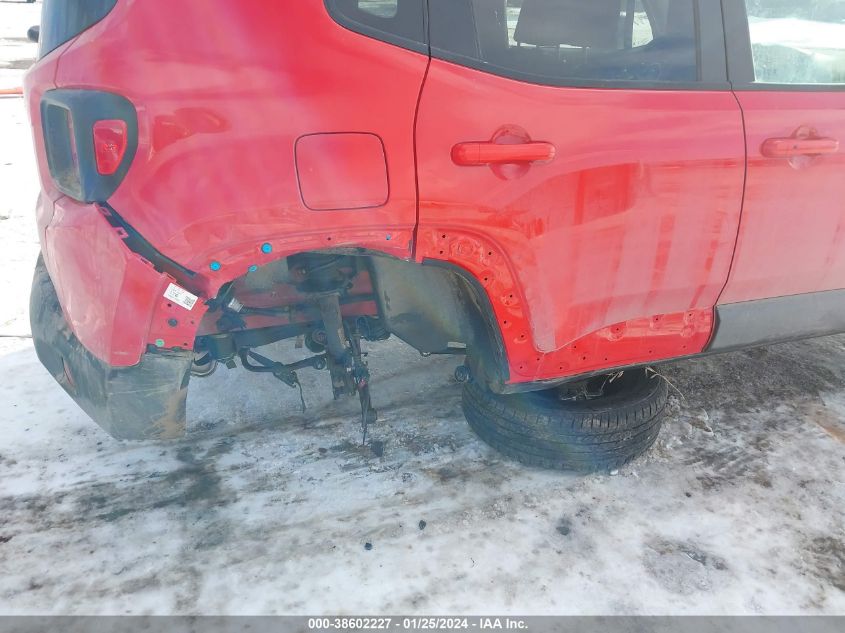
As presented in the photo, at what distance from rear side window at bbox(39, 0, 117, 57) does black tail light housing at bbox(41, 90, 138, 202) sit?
190 mm

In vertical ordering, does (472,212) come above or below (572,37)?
below

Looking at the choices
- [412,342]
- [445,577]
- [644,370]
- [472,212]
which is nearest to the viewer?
[472,212]

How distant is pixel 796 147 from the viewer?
231 centimetres

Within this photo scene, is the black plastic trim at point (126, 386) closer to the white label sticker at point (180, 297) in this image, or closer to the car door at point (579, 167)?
the white label sticker at point (180, 297)

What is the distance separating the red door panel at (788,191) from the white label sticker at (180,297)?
1856 millimetres

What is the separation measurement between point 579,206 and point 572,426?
0.91 m

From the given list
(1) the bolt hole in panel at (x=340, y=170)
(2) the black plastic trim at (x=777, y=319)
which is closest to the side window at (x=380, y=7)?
(1) the bolt hole in panel at (x=340, y=170)

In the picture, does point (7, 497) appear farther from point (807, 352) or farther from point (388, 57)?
point (807, 352)

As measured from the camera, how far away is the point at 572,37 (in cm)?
217

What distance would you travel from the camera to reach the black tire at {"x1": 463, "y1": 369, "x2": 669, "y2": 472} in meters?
2.58

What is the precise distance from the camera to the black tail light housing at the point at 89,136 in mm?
1764

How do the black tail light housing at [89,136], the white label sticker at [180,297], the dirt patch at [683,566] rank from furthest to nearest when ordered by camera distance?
the dirt patch at [683,566] → the white label sticker at [180,297] → the black tail light housing at [89,136]

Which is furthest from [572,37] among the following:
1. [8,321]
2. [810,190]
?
[8,321]

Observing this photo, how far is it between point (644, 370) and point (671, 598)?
3.42 feet
